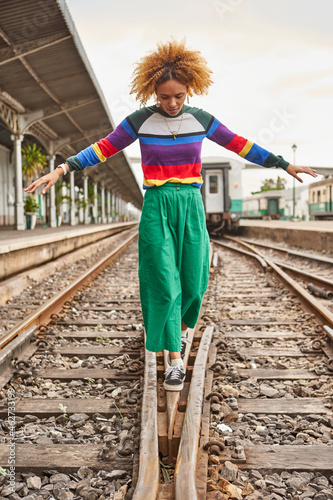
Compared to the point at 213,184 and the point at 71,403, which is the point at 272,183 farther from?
the point at 71,403

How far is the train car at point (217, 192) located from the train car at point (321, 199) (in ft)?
47.7

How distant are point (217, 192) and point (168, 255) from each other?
1628 centimetres

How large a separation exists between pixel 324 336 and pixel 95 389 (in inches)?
82.4

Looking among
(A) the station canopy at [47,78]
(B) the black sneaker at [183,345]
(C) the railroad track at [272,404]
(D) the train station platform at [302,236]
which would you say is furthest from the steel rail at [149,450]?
(D) the train station platform at [302,236]

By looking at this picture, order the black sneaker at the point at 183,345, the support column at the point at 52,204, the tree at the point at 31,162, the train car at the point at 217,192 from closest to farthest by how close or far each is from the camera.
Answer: the black sneaker at the point at 183,345 < the tree at the point at 31,162 < the support column at the point at 52,204 < the train car at the point at 217,192

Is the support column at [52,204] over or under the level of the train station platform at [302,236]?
over

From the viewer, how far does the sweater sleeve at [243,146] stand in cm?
264

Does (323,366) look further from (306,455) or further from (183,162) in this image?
(183,162)

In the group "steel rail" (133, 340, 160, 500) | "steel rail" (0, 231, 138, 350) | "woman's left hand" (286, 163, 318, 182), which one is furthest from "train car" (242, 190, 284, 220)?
"steel rail" (133, 340, 160, 500)

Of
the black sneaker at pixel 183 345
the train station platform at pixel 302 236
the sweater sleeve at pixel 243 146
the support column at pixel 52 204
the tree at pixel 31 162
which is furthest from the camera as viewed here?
the support column at pixel 52 204

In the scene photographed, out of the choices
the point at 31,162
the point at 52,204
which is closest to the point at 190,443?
the point at 31,162

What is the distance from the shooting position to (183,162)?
250 centimetres

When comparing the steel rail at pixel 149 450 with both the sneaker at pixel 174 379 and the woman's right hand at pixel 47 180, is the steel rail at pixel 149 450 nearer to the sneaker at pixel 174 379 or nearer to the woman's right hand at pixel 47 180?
the sneaker at pixel 174 379

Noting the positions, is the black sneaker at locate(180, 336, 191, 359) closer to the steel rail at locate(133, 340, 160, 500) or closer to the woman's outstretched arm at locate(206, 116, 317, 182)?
the steel rail at locate(133, 340, 160, 500)
